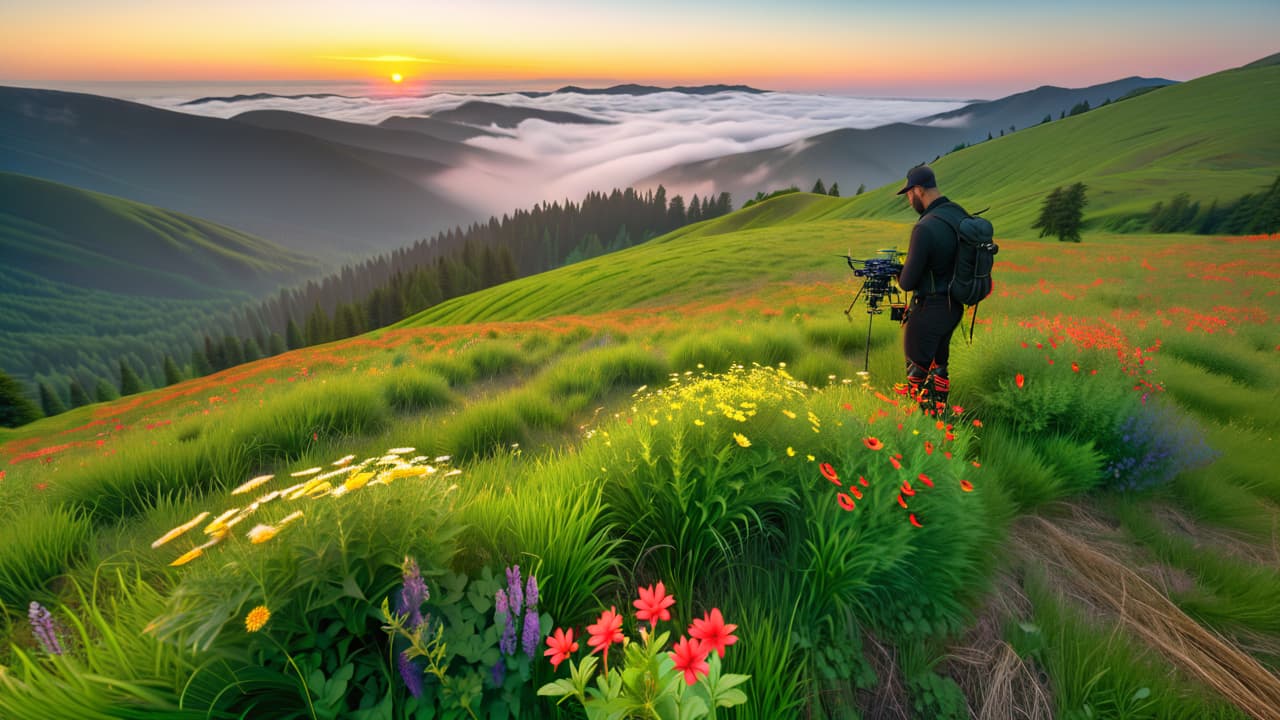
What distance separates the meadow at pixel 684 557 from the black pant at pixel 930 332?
0.50 m

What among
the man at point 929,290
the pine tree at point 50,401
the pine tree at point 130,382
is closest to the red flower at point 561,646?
the man at point 929,290

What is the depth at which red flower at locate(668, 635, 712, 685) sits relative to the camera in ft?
4.74

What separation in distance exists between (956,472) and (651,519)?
204cm

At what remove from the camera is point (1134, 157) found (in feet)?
257

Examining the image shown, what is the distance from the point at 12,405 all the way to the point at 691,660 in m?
84.1

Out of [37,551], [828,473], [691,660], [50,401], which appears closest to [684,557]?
[828,473]

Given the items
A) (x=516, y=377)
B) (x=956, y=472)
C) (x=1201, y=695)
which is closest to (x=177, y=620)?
(x=956, y=472)

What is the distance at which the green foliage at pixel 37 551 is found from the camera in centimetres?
285

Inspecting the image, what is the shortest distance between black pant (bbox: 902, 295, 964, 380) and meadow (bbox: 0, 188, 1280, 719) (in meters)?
0.50

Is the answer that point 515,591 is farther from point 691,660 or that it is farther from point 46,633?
point 46,633

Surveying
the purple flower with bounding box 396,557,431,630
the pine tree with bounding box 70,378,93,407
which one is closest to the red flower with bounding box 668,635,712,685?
the purple flower with bounding box 396,557,431,630

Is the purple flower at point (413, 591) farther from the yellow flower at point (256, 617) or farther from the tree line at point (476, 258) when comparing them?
the tree line at point (476, 258)

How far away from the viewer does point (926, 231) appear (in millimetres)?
5246

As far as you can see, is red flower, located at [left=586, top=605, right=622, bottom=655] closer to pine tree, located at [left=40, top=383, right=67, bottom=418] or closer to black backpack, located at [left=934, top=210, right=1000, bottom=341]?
black backpack, located at [left=934, top=210, right=1000, bottom=341]
